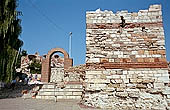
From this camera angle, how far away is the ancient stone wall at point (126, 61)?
5.77 metres

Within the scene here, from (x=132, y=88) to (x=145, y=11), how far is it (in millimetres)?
3114

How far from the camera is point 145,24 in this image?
6.40 m

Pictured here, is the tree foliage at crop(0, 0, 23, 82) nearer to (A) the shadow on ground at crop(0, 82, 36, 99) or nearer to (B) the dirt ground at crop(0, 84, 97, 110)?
(A) the shadow on ground at crop(0, 82, 36, 99)

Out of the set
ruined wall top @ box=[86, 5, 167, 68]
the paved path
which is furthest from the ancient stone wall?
the paved path

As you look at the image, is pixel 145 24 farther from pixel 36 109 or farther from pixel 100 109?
pixel 36 109

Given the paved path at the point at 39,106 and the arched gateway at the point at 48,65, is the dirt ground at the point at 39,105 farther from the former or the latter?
the arched gateway at the point at 48,65

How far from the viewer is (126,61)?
618cm

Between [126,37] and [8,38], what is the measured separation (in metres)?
7.85

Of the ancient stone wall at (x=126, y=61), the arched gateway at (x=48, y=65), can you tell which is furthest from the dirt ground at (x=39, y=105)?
the arched gateway at (x=48, y=65)

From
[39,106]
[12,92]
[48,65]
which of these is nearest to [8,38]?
[12,92]

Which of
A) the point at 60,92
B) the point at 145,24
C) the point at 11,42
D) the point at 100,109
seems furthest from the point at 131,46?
the point at 11,42

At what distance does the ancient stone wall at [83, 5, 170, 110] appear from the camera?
18.9ft

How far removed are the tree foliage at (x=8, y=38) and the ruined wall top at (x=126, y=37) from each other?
614 cm

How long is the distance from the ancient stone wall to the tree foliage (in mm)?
6125
